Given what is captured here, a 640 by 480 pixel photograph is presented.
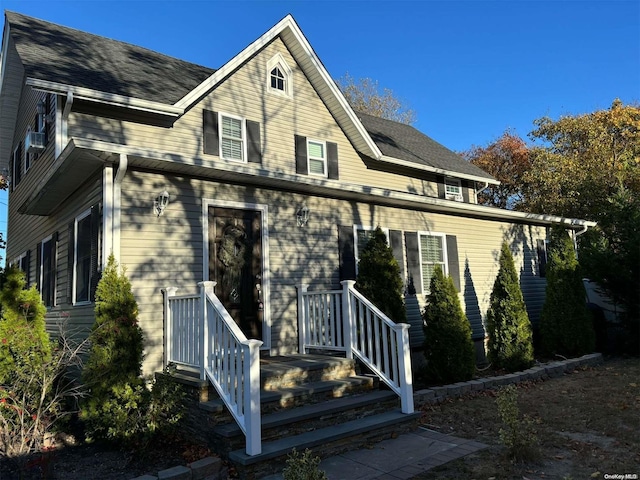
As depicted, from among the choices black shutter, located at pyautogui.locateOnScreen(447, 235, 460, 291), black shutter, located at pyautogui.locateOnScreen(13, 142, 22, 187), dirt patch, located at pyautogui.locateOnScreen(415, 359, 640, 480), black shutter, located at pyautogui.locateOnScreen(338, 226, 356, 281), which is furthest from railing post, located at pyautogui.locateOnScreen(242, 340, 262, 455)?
black shutter, located at pyautogui.locateOnScreen(13, 142, 22, 187)

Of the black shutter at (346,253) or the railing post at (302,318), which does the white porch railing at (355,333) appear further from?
the black shutter at (346,253)

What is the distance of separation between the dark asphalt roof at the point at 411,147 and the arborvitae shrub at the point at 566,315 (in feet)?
15.5

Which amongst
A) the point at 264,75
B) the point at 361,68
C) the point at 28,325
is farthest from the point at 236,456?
the point at 361,68

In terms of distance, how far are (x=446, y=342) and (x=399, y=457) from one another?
3.12 meters

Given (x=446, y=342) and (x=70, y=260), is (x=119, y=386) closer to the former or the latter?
(x=70, y=260)

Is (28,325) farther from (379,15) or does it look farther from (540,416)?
(379,15)

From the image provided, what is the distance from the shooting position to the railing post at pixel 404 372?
5465 millimetres

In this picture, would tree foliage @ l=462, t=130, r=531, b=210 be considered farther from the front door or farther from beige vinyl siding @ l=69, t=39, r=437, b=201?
the front door

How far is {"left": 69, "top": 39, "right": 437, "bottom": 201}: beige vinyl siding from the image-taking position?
8461mm

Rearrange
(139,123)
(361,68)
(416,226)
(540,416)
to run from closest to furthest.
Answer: (540,416)
(139,123)
(416,226)
(361,68)

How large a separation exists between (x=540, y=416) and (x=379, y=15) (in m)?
9.97

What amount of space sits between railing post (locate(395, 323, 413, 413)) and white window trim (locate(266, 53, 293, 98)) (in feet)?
22.6

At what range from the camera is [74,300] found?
6.77 m

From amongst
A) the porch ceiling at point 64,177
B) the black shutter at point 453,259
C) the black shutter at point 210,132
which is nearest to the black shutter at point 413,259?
the black shutter at point 453,259
